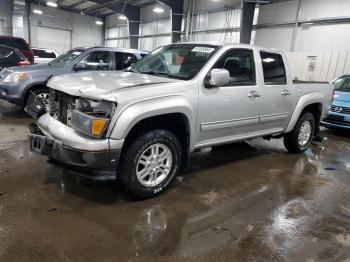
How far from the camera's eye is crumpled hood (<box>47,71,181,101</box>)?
2936mm

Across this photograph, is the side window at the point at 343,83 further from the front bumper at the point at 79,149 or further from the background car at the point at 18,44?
the background car at the point at 18,44

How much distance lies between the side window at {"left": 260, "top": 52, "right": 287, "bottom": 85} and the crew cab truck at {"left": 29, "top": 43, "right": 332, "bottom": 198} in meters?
0.01

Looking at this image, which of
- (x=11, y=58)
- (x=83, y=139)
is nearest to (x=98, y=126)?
(x=83, y=139)

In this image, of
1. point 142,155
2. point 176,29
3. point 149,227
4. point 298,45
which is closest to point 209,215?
point 149,227

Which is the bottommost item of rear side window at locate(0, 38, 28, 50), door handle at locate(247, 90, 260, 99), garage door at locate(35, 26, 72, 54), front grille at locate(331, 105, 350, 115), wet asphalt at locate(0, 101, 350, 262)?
wet asphalt at locate(0, 101, 350, 262)

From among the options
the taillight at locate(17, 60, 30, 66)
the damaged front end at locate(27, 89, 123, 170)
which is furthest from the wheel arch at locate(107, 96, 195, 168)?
the taillight at locate(17, 60, 30, 66)

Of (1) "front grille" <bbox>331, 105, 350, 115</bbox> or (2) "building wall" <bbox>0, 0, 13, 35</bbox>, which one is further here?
(2) "building wall" <bbox>0, 0, 13, 35</bbox>

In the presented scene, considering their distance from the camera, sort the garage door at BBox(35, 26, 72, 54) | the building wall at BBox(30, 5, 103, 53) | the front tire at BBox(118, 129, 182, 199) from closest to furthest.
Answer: the front tire at BBox(118, 129, 182, 199) < the building wall at BBox(30, 5, 103, 53) < the garage door at BBox(35, 26, 72, 54)

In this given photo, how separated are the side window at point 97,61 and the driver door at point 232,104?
4037 millimetres

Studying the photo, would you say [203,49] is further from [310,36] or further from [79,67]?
[310,36]

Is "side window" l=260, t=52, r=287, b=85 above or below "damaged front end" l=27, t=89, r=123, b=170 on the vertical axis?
above

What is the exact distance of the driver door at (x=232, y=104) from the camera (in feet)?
11.9

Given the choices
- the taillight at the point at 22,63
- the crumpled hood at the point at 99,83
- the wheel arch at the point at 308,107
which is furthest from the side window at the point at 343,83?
the taillight at the point at 22,63

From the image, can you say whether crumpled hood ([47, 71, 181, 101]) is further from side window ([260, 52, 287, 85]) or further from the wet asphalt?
side window ([260, 52, 287, 85])
